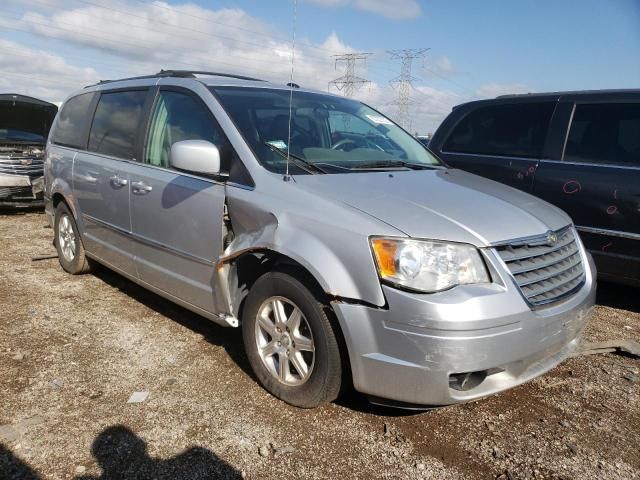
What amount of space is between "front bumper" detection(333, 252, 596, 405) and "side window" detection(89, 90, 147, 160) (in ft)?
8.06

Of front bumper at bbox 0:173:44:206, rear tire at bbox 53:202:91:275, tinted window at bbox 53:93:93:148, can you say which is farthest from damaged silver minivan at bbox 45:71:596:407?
front bumper at bbox 0:173:44:206

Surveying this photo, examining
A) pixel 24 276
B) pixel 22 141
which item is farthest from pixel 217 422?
A: pixel 22 141

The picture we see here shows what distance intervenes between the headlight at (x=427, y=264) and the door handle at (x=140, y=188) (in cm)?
196

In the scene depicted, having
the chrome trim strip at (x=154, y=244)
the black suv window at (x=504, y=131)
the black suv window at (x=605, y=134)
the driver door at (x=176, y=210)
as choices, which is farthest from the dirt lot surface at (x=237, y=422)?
the black suv window at (x=504, y=131)


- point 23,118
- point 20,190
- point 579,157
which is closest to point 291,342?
point 579,157

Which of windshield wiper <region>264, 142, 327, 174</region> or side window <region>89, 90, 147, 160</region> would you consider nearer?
windshield wiper <region>264, 142, 327, 174</region>

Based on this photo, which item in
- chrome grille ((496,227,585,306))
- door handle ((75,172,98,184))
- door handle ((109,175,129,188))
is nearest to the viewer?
chrome grille ((496,227,585,306))

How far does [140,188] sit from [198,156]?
957mm

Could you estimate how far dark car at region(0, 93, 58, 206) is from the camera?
8461 millimetres

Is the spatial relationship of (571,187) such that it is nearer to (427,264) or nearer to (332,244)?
(427,264)

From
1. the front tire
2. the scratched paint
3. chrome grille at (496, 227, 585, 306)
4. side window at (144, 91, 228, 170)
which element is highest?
side window at (144, 91, 228, 170)

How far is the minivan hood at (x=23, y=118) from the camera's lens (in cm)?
896

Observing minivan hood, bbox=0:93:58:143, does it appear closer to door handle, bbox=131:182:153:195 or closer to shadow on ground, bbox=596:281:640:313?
door handle, bbox=131:182:153:195

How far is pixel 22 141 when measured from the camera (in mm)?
9094
